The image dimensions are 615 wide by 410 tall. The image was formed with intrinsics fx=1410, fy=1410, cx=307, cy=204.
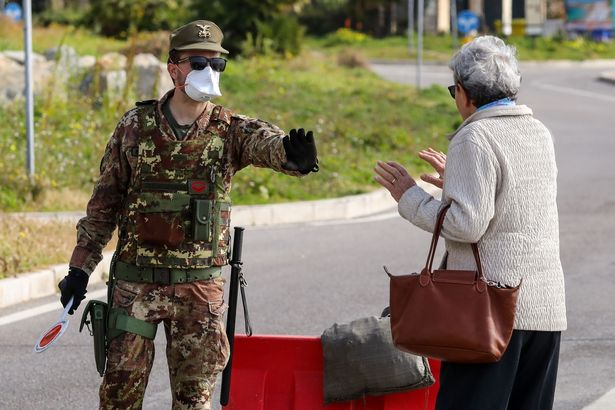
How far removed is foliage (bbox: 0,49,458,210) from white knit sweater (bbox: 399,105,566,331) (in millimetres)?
8975

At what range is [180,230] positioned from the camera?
4941mm

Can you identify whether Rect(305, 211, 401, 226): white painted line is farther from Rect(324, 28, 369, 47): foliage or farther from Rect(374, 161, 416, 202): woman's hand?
Rect(324, 28, 369, 47): foliage

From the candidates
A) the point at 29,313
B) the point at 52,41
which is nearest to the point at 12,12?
the point at 52,41

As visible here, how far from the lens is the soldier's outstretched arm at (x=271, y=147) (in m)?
4.81

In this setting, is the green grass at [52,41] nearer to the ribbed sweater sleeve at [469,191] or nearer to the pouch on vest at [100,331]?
the pouch on vest at [100,331]

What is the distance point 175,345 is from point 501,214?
1.33 metres

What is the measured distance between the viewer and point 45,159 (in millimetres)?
14344

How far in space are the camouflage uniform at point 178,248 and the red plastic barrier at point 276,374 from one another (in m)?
0.31

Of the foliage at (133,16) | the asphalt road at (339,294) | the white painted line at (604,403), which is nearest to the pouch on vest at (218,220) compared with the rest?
the asphalt road at (339,294)

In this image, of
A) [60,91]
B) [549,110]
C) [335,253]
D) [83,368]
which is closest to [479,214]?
[83,368]

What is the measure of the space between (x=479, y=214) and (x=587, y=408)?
8.56ft

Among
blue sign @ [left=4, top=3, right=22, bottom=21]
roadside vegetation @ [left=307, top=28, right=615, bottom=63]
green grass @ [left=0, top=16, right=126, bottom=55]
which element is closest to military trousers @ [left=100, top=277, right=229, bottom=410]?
green grass @ [left=0, top=16, right=126, bottom=55]

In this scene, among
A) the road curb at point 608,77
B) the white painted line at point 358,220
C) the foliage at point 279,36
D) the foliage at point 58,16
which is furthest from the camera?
the foliage at point 58,16

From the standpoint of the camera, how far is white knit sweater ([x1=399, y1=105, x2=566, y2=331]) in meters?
4.28
